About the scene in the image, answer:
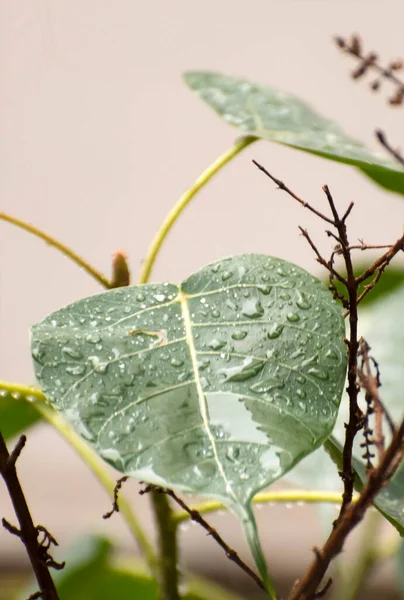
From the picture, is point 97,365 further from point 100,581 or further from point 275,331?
point 100,581

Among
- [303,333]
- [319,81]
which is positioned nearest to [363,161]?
[303,333]

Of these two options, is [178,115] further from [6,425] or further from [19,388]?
[19,388]

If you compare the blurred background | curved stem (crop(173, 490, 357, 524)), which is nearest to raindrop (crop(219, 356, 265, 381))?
curved stem (crop(173, 490, 357, 524))

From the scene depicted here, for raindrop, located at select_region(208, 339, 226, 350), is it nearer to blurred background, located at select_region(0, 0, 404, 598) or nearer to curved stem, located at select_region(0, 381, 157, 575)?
curved stem, located at select_region(0, 381, 157, 575)

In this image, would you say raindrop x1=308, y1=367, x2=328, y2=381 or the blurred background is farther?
the blurred background

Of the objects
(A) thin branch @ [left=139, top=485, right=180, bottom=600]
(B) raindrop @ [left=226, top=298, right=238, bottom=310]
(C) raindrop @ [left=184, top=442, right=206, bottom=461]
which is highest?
(B) raindrop @ [left=226, top=298, right=238, bottom=310]

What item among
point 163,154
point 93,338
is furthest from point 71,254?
point 163,154
